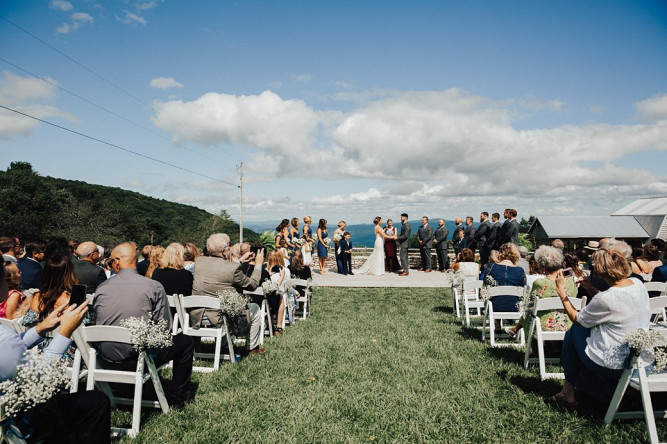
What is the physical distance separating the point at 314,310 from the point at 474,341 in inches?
164

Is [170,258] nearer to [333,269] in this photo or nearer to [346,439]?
[346,439]

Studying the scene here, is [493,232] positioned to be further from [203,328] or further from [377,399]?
[203,328]

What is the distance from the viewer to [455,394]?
437 centimetres

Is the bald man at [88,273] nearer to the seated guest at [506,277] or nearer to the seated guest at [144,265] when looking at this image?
the seated guest at [144,265]

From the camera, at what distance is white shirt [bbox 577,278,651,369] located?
11.4 feet

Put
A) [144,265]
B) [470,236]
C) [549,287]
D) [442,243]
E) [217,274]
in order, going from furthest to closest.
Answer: [442,243], [470,236], [144,265], [217,274], [549,287]

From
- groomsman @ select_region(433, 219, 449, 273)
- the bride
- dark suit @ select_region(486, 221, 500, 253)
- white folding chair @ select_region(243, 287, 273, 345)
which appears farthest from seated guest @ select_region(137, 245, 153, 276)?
groomsman @ select_region(433, 219, 449, 273)

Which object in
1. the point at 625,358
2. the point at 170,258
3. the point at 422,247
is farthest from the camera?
the point at 422,247

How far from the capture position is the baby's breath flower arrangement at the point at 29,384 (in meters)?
2.24

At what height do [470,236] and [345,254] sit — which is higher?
[470,236]

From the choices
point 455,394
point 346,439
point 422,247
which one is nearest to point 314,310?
point 455,394

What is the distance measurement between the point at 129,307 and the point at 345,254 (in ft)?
44.7

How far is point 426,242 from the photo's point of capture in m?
17.5

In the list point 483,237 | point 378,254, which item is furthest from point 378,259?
point 483,237
